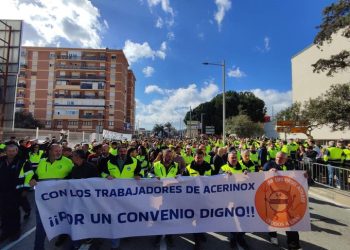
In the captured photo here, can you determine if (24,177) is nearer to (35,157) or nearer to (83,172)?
(83,172)

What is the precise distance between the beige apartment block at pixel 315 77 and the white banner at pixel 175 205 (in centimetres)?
3530

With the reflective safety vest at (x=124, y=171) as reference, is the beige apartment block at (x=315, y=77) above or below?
above

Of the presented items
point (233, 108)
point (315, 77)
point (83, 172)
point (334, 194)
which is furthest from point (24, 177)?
point (233, 108)

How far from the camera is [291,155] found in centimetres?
1625

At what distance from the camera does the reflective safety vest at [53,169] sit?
5.55 meters

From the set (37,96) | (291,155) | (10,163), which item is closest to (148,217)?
(10,163)

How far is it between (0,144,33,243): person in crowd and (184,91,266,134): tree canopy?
65.5m

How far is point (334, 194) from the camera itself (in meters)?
10.3

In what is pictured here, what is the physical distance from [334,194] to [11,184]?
9369 mm

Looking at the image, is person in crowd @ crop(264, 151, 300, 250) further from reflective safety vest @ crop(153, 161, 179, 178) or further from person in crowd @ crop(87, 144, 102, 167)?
person in crowd @ crop(87, 144, 102, 167)

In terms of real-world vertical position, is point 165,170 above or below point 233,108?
A: below

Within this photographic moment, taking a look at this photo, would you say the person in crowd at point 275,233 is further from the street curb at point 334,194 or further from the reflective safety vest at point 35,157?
the reflective safety vest at point 35,157

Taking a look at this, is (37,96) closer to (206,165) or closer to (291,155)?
(291,155)

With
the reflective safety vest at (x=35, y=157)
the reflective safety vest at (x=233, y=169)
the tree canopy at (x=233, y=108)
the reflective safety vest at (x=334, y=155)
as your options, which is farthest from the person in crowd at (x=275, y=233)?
the tree canopy at (x=233, y=108)
